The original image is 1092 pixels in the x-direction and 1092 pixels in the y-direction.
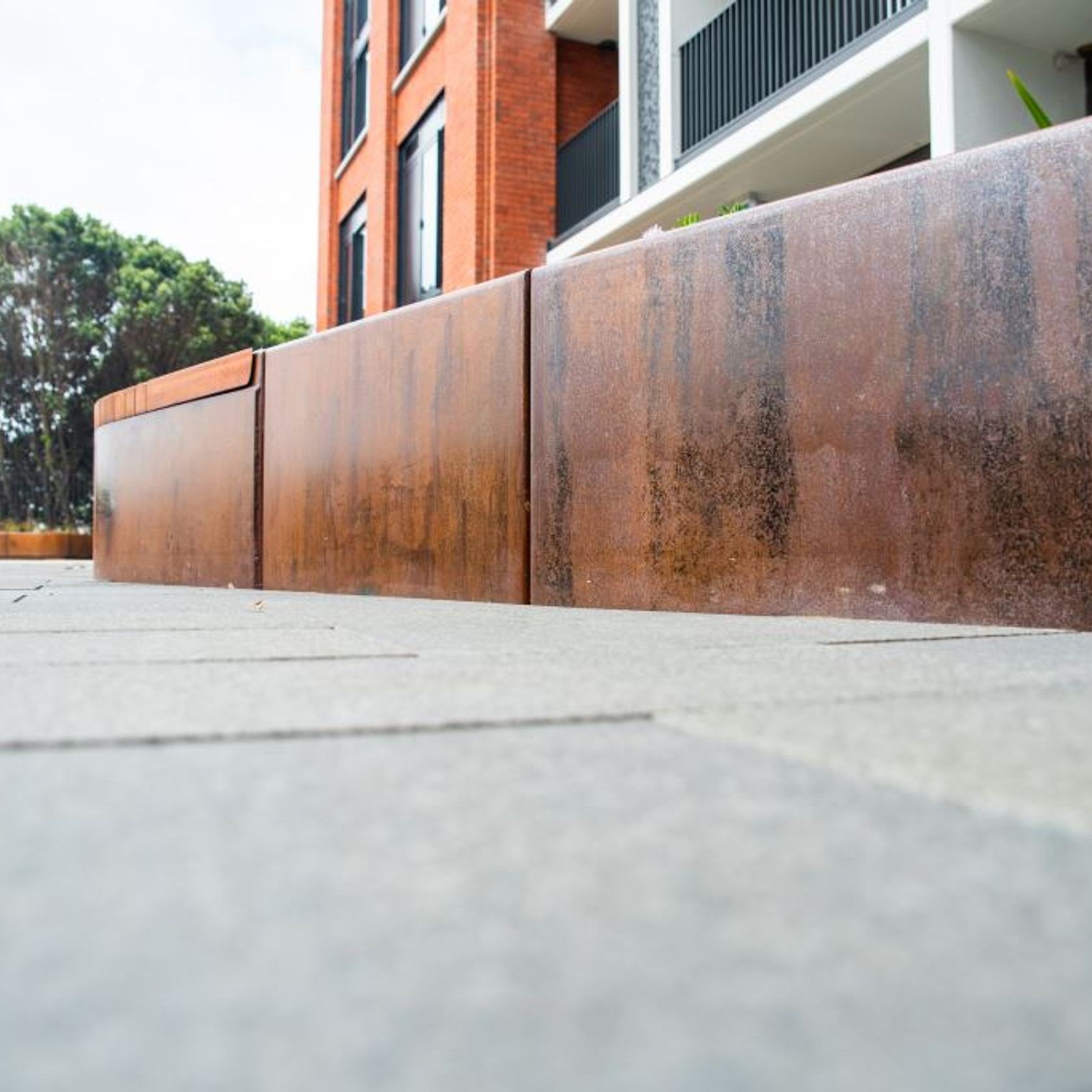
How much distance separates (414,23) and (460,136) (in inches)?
120

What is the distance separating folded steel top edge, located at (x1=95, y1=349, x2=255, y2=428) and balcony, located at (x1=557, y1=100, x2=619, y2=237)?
439 cm

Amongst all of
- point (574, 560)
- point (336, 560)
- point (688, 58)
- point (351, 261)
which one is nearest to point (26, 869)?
point (574, 560)

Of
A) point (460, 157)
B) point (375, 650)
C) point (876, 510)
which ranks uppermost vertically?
point (460, 157)

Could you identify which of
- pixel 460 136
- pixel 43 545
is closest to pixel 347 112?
pixel 460 136

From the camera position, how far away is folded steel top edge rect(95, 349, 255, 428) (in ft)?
16.6

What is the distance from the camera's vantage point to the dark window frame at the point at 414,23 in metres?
11.2

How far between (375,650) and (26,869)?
1.26m

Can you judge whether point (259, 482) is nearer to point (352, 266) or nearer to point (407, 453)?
point (407, 453)

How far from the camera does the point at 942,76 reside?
217 inches

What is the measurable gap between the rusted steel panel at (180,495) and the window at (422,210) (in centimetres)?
490

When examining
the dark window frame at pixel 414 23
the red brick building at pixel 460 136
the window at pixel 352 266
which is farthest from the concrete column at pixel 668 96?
the window at pixel 352 266

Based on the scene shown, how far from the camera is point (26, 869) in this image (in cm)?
56

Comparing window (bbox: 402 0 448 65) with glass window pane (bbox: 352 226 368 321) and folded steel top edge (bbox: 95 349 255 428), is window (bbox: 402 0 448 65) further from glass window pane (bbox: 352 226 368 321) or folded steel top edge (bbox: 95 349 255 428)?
folded steel top edge (bbox: 95 349 255 428)

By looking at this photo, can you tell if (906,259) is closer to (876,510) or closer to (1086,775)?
(876,510)
